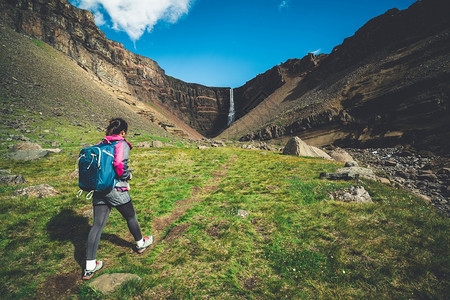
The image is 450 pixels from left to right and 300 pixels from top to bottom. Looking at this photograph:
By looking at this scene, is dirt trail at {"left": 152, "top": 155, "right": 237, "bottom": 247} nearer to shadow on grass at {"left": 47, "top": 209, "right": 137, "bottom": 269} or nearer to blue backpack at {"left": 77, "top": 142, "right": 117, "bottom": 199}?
shadow on grass at {"left": 47, "top": 209, "right": 137, "bottom": 269}

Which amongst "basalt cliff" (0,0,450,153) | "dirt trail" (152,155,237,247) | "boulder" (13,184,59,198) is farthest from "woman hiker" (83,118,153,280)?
"basalt cliff" (0,0,450,153)

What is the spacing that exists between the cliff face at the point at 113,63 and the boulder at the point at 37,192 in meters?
78.1

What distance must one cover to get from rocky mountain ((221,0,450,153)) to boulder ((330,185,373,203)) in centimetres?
3226

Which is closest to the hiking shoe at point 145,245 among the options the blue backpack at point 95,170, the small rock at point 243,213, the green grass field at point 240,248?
the green grass field at point 240,248

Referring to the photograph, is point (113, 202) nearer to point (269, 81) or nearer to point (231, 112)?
point (269, 81)

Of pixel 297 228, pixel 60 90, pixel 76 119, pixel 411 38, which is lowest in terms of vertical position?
pixel 297 228

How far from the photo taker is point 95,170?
4188 millimetres

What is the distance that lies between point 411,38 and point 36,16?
437 feet

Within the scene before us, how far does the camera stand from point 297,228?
20.5ft

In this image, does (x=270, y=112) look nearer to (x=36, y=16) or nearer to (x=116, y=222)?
(x=116, y=222)

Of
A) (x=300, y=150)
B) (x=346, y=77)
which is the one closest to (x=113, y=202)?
(x=300, y=150)

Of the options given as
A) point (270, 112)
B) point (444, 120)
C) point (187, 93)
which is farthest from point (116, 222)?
point (187, 93)

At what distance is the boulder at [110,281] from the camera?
11.9 feet

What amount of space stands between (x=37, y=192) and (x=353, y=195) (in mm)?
15235
